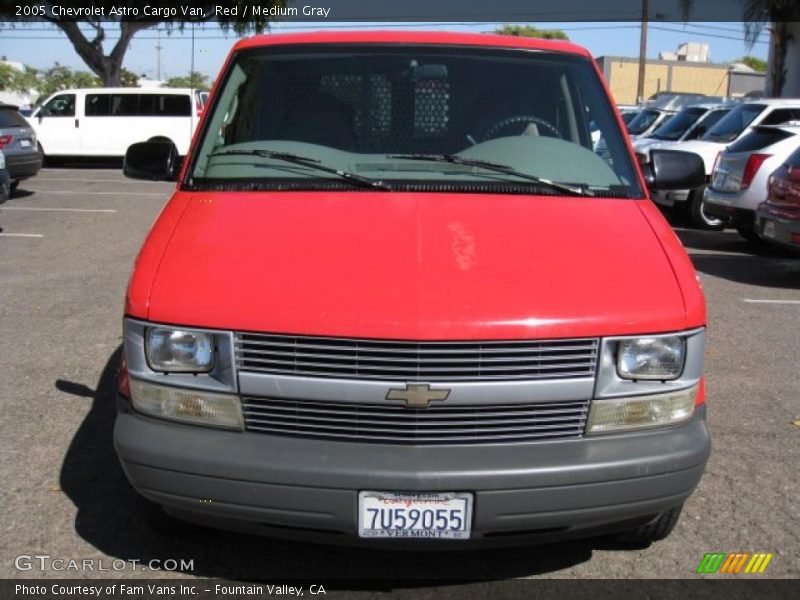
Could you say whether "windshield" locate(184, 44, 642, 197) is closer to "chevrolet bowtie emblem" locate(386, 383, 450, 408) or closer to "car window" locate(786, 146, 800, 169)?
"chevrolet bowtie emblem" locate(386, 383, 450, 408)

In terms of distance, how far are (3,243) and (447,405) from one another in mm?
9187

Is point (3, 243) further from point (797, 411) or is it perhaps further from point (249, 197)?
point (797, 411)

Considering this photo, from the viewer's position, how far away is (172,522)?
138 inches

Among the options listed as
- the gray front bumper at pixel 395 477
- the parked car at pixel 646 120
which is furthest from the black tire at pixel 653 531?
the parked car at pixel 646 120

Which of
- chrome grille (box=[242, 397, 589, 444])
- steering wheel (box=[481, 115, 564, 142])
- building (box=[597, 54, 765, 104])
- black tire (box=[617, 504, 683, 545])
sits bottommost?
black tire (box=[617, 504, 683, 545])

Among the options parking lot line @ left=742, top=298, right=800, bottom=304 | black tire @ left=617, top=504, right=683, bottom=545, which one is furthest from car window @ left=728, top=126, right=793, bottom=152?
black tire @ left=617, top=504, right=683, bottom=545

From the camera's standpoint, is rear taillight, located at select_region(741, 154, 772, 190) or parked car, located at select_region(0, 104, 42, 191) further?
parked car, located at select_region(0, 104, 42, 191)

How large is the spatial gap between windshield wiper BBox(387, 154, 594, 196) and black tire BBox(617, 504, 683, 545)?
1311 millimetres

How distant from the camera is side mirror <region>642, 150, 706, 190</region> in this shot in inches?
177

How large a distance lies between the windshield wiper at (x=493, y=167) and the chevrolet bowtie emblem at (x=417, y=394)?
1.24m

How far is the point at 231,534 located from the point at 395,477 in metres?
1.17

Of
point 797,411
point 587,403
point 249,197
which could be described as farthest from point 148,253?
point 797,411

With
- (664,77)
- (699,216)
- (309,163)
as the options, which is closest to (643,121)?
(699,216)

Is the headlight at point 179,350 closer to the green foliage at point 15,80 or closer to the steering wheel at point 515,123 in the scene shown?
the steering wheel at point 515,123
